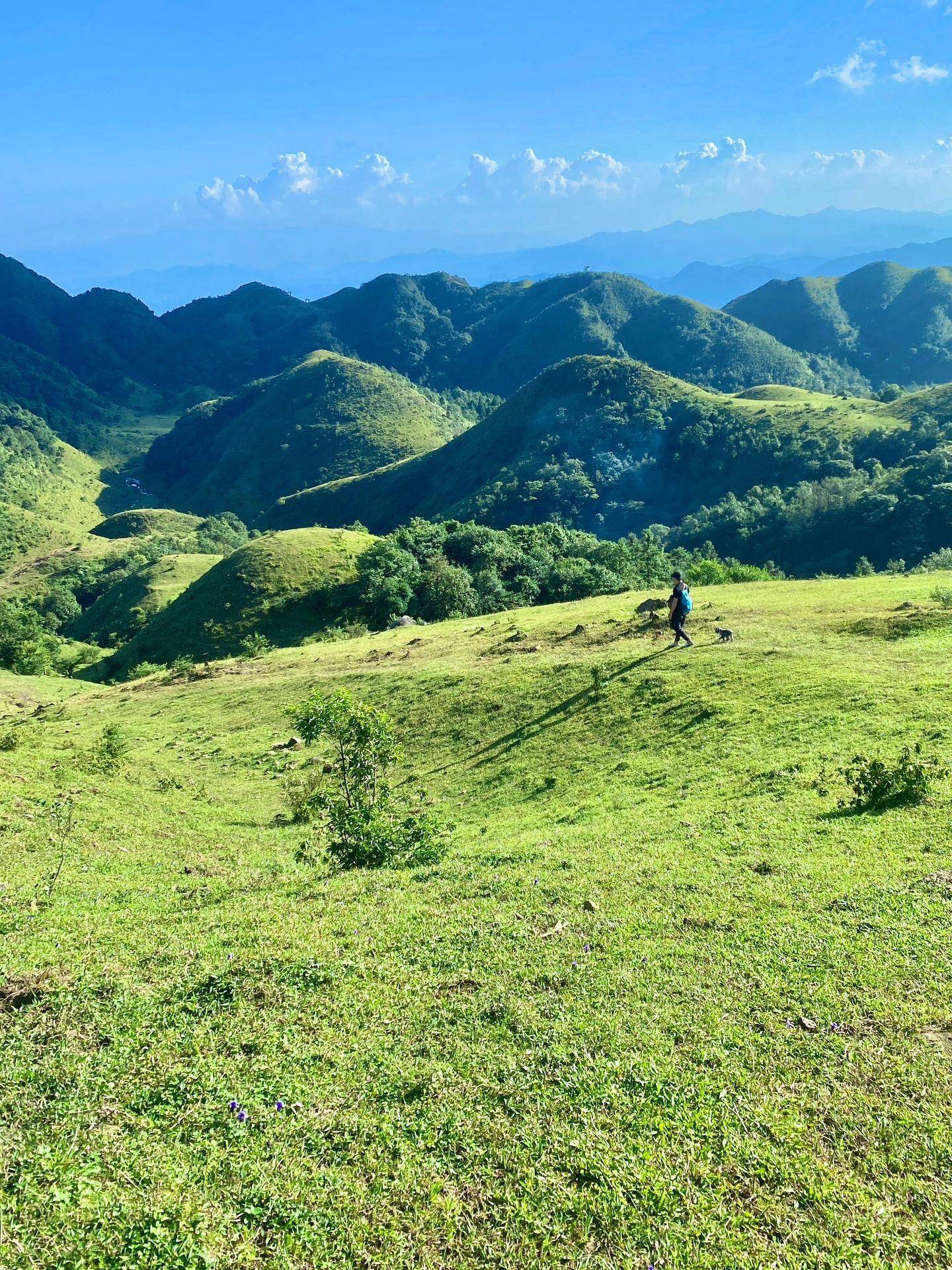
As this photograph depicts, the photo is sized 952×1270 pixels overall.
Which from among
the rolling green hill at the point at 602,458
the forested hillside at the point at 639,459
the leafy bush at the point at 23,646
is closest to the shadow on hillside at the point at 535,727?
the leafy bush at the point at 23,646

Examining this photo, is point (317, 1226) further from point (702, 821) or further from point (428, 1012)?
point (702, 821)

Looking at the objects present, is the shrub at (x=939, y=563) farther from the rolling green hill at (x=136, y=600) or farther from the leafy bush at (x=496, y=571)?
the rolling green hill at (x=136, y=600)

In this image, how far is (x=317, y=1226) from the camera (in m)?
6.52

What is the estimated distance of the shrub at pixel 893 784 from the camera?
15219 mm

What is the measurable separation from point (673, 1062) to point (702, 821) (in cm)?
891

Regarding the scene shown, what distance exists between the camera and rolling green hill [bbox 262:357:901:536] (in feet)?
480

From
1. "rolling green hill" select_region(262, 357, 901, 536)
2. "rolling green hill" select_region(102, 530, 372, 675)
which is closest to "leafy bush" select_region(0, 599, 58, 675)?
"rolling green hill" select_region(102, 530, 372, 675)

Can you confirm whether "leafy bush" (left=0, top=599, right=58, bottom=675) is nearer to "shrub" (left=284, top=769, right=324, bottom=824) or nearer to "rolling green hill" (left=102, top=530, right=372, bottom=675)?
"rolling green hill" (left=102, top=530, right=372, bottom=675)

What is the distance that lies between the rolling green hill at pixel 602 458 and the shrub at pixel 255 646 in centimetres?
7831

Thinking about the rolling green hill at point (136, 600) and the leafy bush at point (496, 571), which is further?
the rolling green hill at point (136, 600)

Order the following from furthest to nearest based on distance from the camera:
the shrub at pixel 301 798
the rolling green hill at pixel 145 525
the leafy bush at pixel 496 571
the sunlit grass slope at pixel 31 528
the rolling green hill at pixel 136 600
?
1. the rolling green hill at pixel 145 525
2. the sunlit grass slope at pixel 31 528
3. the rolling green hill at pixel 136 600
4. the leafy bush at pixel 496 571
5. the shrub at pixel 301 798

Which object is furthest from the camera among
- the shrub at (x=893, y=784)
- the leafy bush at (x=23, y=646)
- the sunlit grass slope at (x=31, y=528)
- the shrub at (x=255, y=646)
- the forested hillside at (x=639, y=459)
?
the sunlit grass slope at (x=31, y=528)

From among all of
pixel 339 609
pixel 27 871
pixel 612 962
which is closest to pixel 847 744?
pixel 612 962

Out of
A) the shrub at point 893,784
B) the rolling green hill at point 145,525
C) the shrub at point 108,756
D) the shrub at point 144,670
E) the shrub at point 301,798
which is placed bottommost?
the shrub at point 144,670
